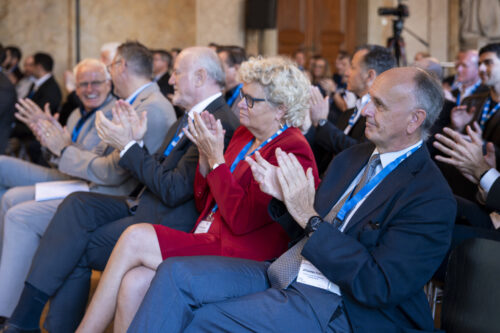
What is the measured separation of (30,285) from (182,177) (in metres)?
0.86

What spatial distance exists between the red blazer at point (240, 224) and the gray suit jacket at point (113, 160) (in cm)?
98

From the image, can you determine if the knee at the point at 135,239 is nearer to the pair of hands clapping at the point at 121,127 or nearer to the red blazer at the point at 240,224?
the red blazer at the point at 240,224

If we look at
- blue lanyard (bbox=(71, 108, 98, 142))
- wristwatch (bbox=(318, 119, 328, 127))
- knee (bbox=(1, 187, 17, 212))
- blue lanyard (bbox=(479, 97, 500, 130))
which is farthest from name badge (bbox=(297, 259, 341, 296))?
blue lanyard (bbox=(71, 108, 98, 142))

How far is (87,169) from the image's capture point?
10.7 ft

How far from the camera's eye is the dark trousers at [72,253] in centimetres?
276

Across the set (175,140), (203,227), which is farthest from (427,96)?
(175,140)

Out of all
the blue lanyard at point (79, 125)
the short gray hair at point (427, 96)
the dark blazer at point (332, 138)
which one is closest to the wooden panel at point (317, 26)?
the blue lanyard at point (79, 125)

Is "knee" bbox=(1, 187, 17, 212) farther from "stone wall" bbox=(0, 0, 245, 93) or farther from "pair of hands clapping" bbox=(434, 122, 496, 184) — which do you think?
"stone wall" bbox=(0, 0, 245, 93)

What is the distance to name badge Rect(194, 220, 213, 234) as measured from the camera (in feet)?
8.15

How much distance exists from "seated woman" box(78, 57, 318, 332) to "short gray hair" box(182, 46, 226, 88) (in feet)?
1.38

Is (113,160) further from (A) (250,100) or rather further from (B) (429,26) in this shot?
(B) (429,26)

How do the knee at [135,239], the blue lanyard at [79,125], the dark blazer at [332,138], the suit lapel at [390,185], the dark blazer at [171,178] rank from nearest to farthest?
the suit lapel at [390,185]
the knee at [135,239]
the dark blazer at [171,178]
the dark blazer at [332,138]
the blue lanyard at [79,125]

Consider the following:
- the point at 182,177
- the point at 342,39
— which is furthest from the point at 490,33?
the point at 182,177

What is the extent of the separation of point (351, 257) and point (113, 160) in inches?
71.6
